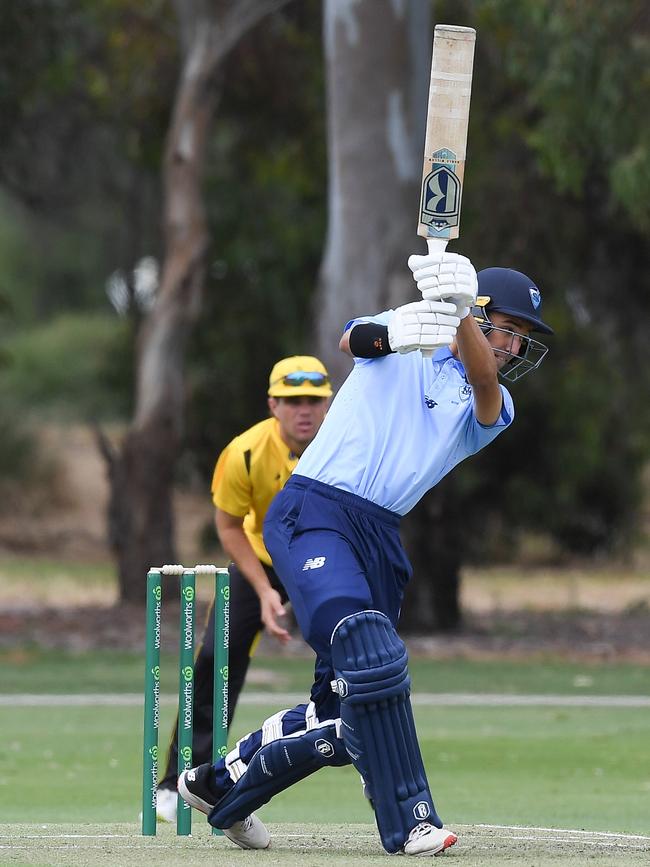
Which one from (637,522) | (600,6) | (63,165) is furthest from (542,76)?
(637,522)

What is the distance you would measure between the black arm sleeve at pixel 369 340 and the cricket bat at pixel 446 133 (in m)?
0.34

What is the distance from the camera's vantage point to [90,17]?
23906 mm

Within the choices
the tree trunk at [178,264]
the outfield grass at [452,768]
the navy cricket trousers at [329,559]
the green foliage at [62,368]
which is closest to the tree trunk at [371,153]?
the tree trunk at [178,264]

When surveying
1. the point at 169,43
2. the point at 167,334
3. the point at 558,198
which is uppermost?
the point at 169,43

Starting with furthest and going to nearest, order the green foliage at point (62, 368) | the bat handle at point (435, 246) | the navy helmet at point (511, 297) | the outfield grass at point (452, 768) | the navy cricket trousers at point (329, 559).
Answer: the green foliage at point (62, 368), the outfield grass at point (452, 768), the navy helmet at point (511, 297), the navy cricket trousers at point (329, 559), the bat handle at point (435, 246)

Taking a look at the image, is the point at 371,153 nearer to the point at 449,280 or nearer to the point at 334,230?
the point at 334,230

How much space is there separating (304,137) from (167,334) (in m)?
4.86

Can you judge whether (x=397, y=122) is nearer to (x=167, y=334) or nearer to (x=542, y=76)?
(x=542, y=76)

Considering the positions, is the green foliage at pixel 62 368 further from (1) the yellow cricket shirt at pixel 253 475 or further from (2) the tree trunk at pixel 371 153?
(1) the yellow cricket shirt at pixel 253 475

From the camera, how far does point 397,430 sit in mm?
5844

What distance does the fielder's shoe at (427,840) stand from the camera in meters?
5.61

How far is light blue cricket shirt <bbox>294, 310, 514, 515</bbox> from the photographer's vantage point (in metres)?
5.84

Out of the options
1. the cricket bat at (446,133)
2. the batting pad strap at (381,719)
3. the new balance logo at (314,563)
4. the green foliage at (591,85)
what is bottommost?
the batting pad strap at (381,719)

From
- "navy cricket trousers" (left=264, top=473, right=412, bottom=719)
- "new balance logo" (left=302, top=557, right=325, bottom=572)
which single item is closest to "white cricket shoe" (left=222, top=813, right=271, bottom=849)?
"navy cricket trousers" (left=264, top=473, right=412, bottom=719)
